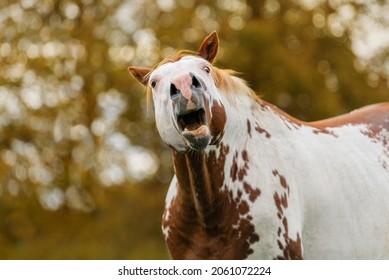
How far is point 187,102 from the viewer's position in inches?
198

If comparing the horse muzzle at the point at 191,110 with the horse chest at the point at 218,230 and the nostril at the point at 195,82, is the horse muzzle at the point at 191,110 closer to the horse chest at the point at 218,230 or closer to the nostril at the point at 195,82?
the nostril at the point at 195,82

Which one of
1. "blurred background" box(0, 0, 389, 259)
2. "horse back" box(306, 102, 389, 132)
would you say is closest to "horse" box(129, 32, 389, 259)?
"horse back" box(306, 102, 389, 132)

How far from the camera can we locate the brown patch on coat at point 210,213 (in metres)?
5.55

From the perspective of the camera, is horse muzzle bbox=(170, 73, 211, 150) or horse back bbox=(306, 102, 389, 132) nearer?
horse muzzle bbox=(170, 73, 211, 150)

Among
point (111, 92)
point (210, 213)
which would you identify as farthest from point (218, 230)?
point (111, 92)

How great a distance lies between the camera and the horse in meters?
5.30

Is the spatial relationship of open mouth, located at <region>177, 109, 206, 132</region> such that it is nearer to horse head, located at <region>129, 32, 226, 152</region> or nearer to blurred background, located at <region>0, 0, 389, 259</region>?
horse head, located at <region>129, 32, 226, 152</region>

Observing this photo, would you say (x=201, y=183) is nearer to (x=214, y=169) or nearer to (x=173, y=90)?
(x=214, y=169)

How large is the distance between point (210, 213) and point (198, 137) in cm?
80

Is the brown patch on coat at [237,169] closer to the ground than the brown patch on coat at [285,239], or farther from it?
farther from it

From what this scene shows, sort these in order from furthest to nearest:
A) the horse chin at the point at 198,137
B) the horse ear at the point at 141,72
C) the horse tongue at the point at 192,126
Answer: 1. the horse ear at the point at 141,72
2. the horse tongue at the point at 192,126
3. the horse chin at the point at 198,137

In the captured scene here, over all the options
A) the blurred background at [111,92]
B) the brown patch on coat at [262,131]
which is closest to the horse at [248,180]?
the brown patch on coat at [262,131]

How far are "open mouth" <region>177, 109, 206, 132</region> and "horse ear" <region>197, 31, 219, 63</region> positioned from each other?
2.28 ft

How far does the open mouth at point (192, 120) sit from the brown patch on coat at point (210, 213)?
35 cm
